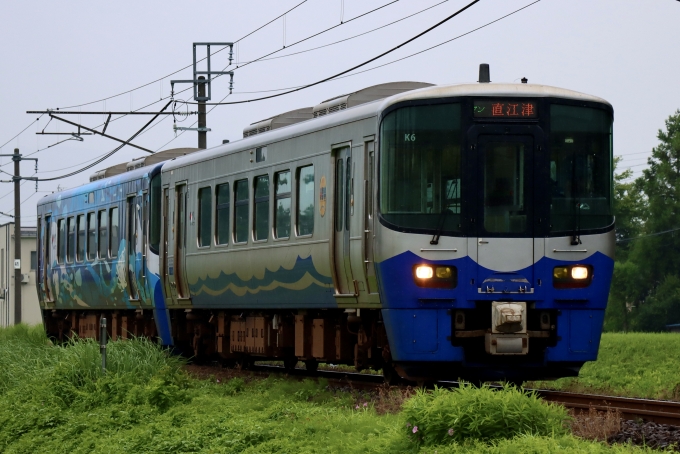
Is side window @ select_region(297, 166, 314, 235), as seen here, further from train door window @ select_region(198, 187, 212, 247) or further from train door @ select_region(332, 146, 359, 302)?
train door window @ select_region(198, 187, 212, 247)

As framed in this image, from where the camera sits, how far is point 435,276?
12.6 meters

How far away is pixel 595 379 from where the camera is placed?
24156 millimetres

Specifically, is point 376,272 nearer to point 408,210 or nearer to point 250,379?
point 408,210

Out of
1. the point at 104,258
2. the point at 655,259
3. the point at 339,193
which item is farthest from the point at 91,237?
the point at 655,259

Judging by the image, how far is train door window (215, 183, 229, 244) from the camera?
17469mm

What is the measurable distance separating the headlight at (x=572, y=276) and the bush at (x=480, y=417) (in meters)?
4.12

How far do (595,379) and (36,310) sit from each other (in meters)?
50.7

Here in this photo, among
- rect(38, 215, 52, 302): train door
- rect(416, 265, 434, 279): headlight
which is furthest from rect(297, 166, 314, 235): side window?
rect(38, 215, 52, 302): train door

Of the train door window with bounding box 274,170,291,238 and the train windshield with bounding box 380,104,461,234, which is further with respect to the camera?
the train door window with bounding box 274,170,291,238

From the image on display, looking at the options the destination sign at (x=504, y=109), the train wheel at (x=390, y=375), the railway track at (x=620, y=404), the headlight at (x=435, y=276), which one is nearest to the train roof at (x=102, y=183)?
the railway track at (x=620, y=404)

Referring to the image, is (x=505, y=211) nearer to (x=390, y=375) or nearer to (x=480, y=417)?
(x=390, y=375)

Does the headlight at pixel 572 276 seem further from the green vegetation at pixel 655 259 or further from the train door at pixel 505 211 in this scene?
the green vegetation at pixel 655 259

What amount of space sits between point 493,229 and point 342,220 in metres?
1.95

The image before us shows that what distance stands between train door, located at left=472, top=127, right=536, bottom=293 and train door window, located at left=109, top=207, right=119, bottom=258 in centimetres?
1104
